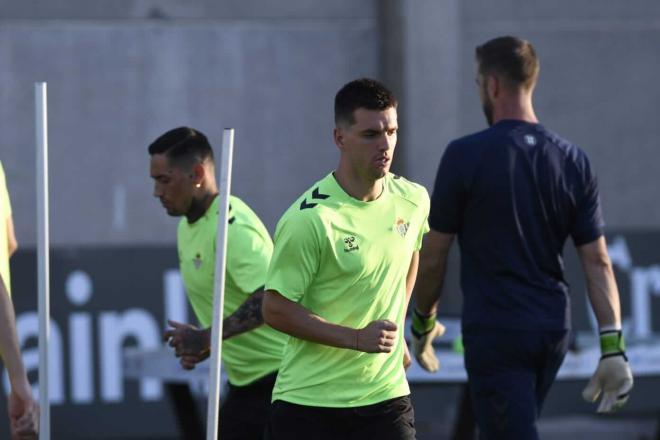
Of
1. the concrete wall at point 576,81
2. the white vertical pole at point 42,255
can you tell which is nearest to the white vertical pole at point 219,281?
the white vertical pole at point 42,255

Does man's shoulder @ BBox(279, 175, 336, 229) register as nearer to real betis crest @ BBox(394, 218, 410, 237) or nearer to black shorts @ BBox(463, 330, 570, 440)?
real betis crest @ BBox(394, 218, 410, 237)

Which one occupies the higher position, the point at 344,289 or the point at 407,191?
the point at 407,191

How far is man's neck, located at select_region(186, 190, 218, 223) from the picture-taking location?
603cm

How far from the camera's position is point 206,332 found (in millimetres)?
5496

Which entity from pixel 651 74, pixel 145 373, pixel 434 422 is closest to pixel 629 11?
pixel 651 74

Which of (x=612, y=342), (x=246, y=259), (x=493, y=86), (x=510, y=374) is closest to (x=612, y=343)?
(x=612, y=342)

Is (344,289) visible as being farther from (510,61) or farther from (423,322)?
(510,61)

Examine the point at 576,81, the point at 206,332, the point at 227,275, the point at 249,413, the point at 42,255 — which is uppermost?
the point at 576,81

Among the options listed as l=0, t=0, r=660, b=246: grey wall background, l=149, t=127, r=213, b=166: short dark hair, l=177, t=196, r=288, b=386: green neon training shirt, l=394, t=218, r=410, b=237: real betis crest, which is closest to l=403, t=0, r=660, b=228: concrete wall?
l=0, t=0, r=660, b=246: grey wall background

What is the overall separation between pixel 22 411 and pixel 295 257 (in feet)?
3.28

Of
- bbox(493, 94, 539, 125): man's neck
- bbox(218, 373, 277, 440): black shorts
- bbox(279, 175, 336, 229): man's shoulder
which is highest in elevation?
bbox(493, 94, 539, 125): man's neck

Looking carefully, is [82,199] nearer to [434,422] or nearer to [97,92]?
[97,92]

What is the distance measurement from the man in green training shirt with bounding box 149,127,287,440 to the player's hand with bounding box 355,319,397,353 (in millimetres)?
1021

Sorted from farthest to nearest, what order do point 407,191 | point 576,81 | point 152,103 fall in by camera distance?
point 576,81, point 152,103, point 407,191
